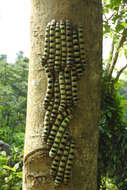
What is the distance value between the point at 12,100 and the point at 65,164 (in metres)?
7.49

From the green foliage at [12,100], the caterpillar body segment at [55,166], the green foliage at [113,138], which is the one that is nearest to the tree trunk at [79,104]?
the caterpillar body segment at [55,166]

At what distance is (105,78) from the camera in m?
3.33

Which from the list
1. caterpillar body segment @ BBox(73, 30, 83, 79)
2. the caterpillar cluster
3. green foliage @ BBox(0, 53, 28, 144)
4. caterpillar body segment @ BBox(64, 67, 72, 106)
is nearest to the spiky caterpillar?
the caterpillar cluster

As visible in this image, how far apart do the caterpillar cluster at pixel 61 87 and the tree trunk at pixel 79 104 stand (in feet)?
0.08

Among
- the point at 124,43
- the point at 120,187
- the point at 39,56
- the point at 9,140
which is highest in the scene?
the point at 124,43

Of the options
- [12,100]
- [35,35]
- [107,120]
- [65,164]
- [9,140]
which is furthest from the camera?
[12,100]

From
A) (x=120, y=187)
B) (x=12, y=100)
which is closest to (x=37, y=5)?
(x=120, y=187)

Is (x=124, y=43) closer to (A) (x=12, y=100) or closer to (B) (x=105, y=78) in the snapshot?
(B) (x=105, y=78)

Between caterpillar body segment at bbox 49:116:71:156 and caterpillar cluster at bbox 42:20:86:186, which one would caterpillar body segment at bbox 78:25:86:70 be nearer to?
caterpillar cluster at bbox 42:20:86:186

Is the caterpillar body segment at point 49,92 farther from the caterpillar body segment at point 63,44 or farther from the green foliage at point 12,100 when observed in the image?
the green foliage at point 12,100

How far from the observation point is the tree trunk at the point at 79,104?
1.10 m

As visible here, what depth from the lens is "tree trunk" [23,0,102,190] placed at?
110 centimetres

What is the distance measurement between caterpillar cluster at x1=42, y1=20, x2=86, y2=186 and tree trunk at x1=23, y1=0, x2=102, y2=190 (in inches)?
0.9

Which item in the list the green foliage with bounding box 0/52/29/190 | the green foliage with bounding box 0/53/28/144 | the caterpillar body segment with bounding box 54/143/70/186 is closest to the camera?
the caterpillar body segment with bounding box 54/143/70/186
